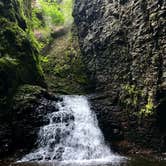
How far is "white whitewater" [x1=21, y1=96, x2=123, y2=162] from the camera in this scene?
11289 millimetres

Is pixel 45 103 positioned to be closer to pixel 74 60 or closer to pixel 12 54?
pixel 12 54

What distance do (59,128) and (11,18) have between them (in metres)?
7.14

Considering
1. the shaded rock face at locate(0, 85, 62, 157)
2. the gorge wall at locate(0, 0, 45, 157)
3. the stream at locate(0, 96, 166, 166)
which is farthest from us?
the gorge wall at locate(0, 0, 45, 157)

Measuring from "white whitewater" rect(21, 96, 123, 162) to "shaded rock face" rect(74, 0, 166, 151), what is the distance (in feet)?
2.82

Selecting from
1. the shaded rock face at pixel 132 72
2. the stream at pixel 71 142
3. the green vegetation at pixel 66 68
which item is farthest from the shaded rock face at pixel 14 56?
the shaded rock face at pixel 132 72

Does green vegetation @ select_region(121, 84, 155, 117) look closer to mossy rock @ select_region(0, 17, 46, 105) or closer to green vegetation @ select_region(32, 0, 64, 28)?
mossy rock @ select_region(0, 17, 46, 105)

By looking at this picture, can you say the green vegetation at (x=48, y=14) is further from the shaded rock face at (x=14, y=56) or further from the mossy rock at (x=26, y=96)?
the mossy rock at (x=26, y=96)

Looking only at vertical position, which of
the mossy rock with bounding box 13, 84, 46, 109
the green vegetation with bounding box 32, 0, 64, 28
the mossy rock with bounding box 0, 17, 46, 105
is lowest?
the mossy rock with bounding box 13, 84, 46, 109

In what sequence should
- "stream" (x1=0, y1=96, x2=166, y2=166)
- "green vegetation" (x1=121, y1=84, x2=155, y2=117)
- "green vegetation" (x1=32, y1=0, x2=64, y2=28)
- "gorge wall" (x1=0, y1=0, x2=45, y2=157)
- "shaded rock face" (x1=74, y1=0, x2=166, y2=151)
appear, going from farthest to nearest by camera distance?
"green vegetation" (x1=32, y1=0, x2=64, y2=28) → "green vegetation" (x1=121, y1=84, x2=155, y2=117) → "shaded rock face" (x1=74, y1=0, x2=166, y2=151) → "gorge wall" (x1=0, y1=0, x2=45, y2=157) → "stream" (x1=0, y1=96, x2=166, y2=166)

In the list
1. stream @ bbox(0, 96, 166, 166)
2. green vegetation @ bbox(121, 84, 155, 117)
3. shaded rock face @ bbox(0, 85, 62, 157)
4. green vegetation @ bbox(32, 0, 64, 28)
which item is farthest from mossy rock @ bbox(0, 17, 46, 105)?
green vegetation @ bbox(32, 0, 64, 28)

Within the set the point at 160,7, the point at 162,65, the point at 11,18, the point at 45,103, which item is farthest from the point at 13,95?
the point at 160,7

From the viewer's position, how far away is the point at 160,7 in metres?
12.4

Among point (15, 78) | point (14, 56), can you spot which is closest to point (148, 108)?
point (15, 78)

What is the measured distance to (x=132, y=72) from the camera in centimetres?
1413
